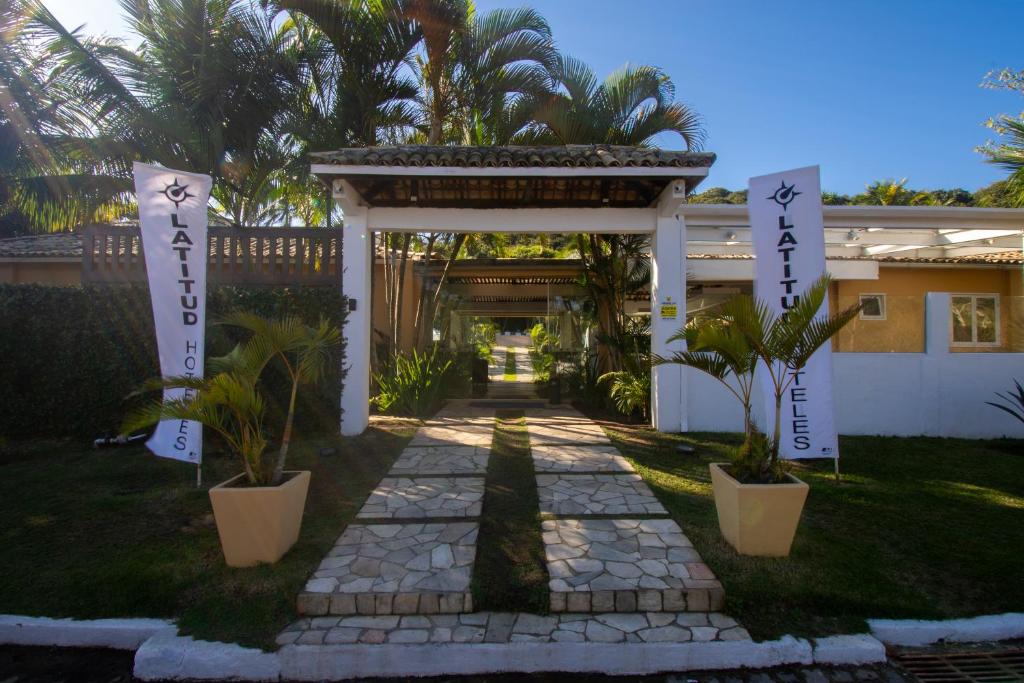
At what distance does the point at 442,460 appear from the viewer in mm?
6238

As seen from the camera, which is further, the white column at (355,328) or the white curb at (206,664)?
the white column at (355,328)

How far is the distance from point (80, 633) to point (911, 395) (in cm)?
944

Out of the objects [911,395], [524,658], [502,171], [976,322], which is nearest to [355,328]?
[502,171]

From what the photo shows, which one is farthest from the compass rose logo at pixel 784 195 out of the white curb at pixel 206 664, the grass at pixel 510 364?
the grass at pixel 510 364

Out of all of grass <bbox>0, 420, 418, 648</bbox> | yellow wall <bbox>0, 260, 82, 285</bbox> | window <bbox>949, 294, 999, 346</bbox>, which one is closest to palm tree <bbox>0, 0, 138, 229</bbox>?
yellow wall <bbox>0, 260, 82, 285</bbox>

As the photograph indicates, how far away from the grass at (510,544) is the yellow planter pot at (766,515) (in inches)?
55.7

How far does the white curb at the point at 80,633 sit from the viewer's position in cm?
328

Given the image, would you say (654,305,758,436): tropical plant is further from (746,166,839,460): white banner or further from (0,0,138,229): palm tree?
(0,0,138,229): palm tree

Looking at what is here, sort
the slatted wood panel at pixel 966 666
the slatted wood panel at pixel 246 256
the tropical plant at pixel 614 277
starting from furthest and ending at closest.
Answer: the tropical plant at pixel 614 277 < the slatted wood panel at pixel 246 256 < the slatted wood panel at pixel 966 666

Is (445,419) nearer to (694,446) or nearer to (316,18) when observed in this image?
(694,446)

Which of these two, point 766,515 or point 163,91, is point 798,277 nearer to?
point 766,515

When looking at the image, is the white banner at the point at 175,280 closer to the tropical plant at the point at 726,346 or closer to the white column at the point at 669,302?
the tropical plant at the point at 726,346

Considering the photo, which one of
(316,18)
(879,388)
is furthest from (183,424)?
(879,388)

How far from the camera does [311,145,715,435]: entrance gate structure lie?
6.66 meters
